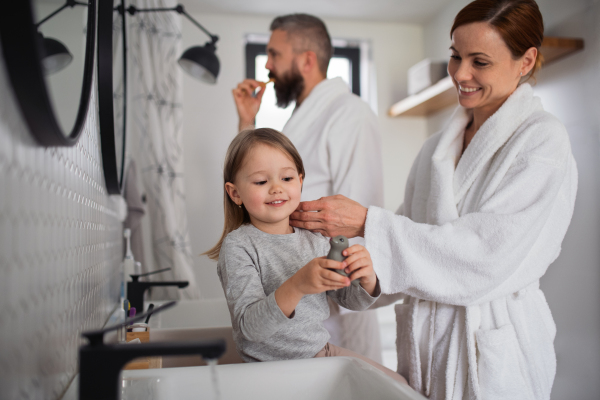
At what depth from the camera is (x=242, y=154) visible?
2.84 feet

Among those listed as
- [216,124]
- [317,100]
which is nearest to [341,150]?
[317,100]

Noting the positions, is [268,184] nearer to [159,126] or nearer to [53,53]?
[53,53]

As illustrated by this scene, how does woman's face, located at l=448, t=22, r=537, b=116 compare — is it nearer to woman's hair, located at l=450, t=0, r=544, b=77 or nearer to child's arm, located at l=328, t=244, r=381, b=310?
woman's hair, located at l=450, t=0, r=544, b=77

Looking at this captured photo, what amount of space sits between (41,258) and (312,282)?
0.34 metres

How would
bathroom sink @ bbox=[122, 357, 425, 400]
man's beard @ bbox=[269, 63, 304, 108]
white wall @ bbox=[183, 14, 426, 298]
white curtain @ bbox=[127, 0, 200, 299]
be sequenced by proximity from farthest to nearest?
white wall @ bbox=[183, 14, 426, 298] < white curtain @ bbox=[127, 0, 200, 299] < man's beard @ bbox=[269, 63, 304, 108] < bathroom sink @ bbox=[122, 357, 425, 400]

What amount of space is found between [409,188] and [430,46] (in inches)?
86.6

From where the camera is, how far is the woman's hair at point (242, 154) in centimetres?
87

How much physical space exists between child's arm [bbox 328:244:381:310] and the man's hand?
3.54 ft

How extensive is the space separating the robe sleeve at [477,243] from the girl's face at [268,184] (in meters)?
0.18

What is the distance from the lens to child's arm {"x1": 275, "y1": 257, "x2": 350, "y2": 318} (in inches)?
25.1

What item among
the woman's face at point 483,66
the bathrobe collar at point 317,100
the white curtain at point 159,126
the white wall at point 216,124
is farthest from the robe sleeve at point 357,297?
the white wall at point 216,124

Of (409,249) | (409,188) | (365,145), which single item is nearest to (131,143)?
(365,145)

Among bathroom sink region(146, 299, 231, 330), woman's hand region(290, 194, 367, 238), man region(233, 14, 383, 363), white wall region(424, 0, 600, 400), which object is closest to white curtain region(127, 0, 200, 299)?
bathroom sink region(146, 299, 231, 330)

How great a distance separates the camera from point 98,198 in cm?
91
